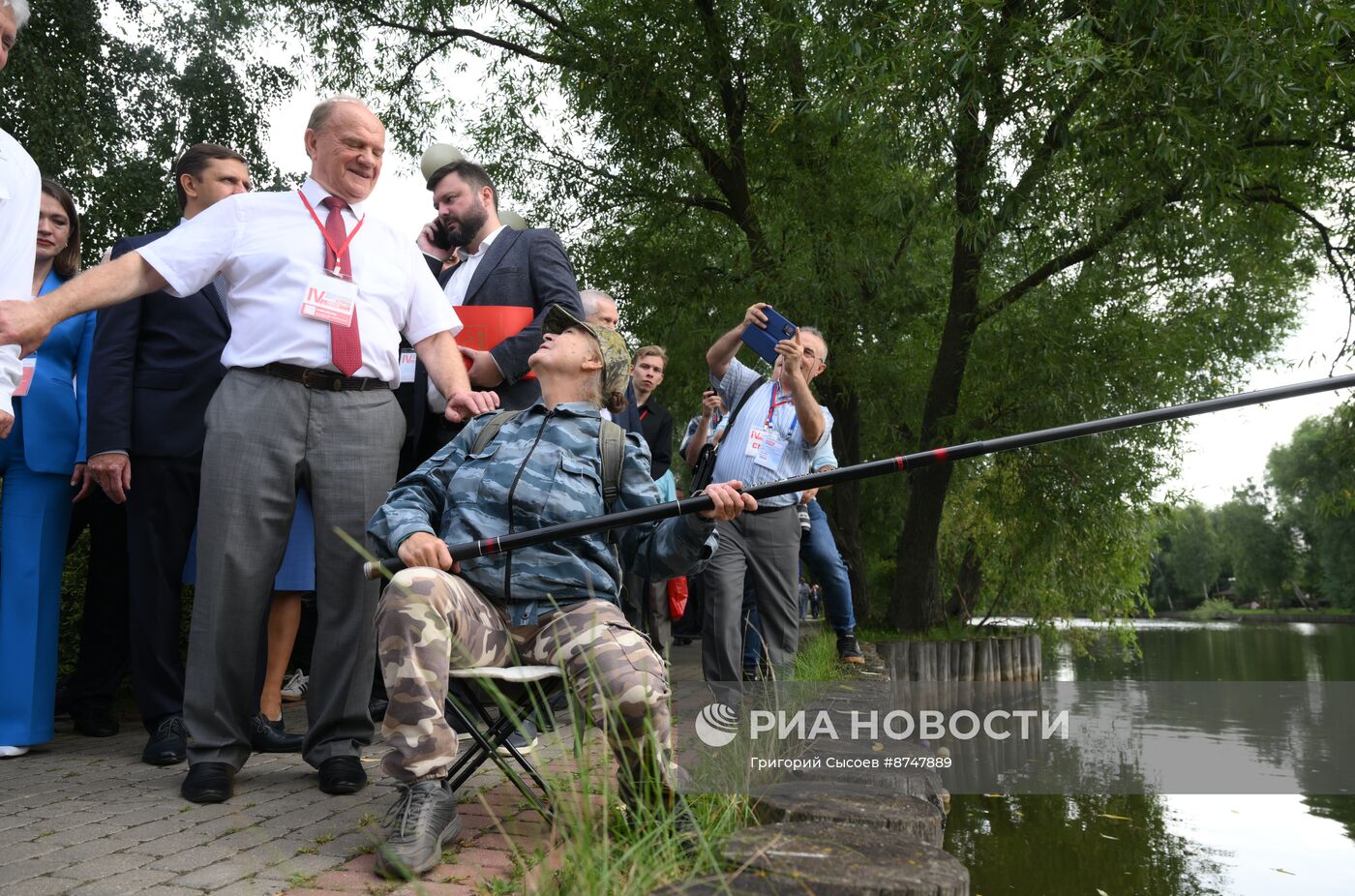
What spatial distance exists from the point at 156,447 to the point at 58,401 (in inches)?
24.0

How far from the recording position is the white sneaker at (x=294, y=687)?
5887 millimetres

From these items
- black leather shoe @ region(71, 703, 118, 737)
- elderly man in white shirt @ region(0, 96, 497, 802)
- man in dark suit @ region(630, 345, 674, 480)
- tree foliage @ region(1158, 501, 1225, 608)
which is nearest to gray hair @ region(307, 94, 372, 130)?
elderly man in white shirt @ region(0, 96, 497, 802)

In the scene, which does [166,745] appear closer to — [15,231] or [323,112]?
[15,231]

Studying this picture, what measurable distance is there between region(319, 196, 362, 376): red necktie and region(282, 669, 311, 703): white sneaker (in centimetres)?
287

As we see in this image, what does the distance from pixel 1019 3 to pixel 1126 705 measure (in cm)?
785

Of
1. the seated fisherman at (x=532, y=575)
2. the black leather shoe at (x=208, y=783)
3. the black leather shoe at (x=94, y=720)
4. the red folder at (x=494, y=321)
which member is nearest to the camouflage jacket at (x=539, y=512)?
the seated fisherman at (x=532, y=575)

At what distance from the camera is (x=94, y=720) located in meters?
4.60

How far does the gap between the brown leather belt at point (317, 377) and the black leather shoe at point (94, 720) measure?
2.03 meters

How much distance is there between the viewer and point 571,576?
10.0 feet

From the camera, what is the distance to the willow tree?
25.1ft

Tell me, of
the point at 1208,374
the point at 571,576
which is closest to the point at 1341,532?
the point at 1208,374

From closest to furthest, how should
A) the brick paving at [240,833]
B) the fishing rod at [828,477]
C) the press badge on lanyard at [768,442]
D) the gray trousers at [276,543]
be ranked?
the brick paving at [240,833]
the fishing rod at [828,477]
the gray trousers at [276,543]
the press badge on lanyard at [768,442]

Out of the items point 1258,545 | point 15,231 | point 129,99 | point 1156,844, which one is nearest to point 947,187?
point 1156,844

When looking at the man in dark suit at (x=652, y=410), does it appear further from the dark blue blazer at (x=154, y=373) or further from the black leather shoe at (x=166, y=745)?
the black leather shoe at (x=166, y=745)
